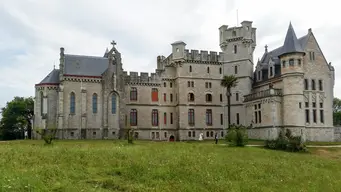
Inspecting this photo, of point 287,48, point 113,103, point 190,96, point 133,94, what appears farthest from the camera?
point 190,96

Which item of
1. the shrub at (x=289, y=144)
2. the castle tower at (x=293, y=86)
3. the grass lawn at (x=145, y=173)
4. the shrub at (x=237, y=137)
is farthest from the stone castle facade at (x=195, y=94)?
the grass lawn at (x=145, y=173)

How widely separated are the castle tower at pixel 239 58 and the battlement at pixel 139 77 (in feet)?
41.1

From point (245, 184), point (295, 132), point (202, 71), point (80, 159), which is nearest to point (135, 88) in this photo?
point (202, 71)

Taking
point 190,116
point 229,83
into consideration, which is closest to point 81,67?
point 190,116

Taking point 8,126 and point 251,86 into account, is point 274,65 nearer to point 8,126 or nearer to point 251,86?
point 251,86

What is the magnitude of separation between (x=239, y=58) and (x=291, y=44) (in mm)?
10475

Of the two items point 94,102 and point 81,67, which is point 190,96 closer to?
point 94,102

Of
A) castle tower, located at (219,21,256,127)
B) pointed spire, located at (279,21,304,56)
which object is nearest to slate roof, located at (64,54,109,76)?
castle tower, located at (219,21,256,127)

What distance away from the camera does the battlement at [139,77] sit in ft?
194

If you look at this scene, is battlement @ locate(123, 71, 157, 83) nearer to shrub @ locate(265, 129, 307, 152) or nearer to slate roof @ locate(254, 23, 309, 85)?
slate roof @ locate(254, 23, 309, 85)

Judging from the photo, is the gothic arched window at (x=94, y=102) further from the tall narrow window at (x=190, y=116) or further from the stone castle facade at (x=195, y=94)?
the tall narrow window at (x=190, y=116)

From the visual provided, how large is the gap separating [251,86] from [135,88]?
1948cm

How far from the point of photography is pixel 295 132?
168 feet

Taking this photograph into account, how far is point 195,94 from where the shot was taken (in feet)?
201
